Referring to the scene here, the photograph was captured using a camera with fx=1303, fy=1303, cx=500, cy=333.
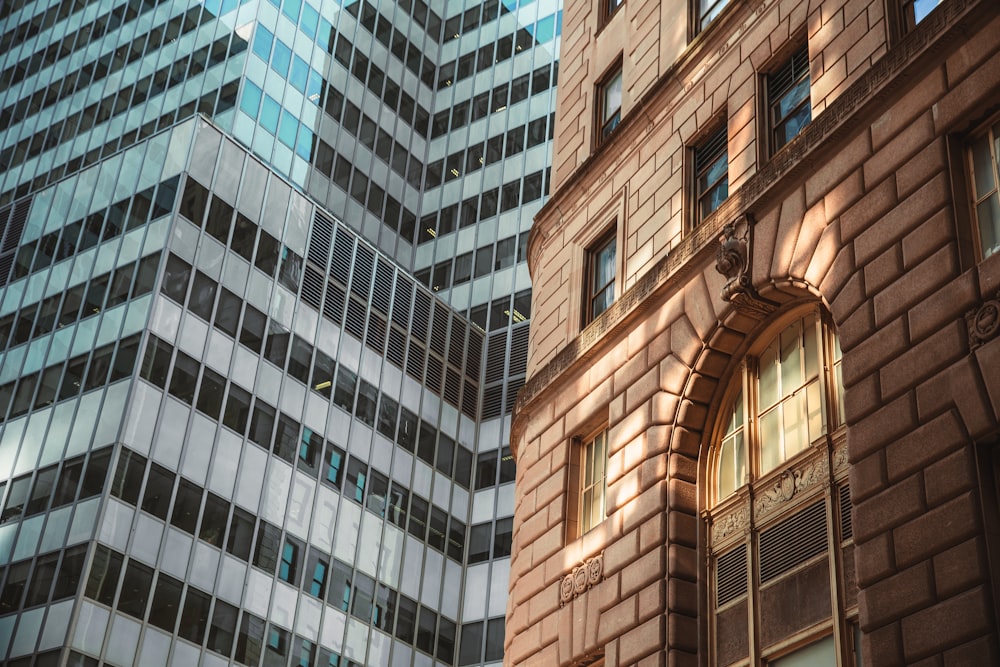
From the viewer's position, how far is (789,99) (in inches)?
798

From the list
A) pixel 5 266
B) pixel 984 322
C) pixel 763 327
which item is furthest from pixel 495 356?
pixel 984 322

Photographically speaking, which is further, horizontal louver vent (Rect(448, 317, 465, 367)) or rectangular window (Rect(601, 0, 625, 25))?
horizontal louver vent (Rect(448, 317, 465, 367))

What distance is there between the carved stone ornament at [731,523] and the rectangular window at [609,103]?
31.7 feet

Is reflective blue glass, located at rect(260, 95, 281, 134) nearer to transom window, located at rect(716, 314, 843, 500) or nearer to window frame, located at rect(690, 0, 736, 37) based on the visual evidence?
window frame, located at rect(690, 0, 736, 37)

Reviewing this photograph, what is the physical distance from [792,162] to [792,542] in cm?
542

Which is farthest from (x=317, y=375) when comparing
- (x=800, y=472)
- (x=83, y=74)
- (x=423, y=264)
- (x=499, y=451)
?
(x=800, y=472)

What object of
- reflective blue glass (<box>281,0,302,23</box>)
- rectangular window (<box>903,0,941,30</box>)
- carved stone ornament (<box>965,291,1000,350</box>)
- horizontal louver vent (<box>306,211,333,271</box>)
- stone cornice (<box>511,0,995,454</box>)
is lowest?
carved stone ornament (<box>965,291,1000,350</box>)

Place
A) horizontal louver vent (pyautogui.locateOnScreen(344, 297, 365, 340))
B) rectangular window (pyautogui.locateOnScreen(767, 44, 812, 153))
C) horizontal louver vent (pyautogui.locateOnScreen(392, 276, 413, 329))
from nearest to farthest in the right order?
rectangular window (pyautogui.locateOnScreen(767, 44, 812, 153)) < horizontal louver vent (pyautogui.locateOnScreen(344, 297, 365, 340)) < horizontal louver vent (pyautogui.locateOnScreen(392, 276, 413, 329))

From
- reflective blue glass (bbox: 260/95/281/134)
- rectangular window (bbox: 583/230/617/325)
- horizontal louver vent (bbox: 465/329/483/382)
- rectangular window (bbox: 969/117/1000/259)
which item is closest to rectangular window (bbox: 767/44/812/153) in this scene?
rectangular window (bbox: 969/117/1000/259)

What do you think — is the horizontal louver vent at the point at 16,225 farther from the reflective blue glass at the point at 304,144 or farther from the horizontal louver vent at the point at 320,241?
the reflective blue glass at the point at 304,144

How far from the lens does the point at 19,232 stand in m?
51.4

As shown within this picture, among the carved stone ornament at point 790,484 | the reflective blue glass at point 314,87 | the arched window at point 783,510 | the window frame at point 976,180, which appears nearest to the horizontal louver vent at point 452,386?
the reflective blue glass at point 314,87

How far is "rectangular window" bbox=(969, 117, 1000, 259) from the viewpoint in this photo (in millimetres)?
14930

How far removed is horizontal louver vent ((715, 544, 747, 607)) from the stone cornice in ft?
15.2
